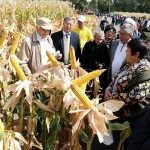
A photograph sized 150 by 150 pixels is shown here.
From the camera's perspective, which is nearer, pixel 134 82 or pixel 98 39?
pixel 134 82

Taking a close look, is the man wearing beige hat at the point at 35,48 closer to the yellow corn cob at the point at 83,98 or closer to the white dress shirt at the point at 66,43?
the white dress shirt at the point at 66,43

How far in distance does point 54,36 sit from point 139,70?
7.41ft

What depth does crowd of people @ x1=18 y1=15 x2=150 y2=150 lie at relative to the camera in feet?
9.82

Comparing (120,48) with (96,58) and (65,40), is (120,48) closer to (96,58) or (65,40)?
(96,58)

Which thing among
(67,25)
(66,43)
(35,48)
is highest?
(67,25)

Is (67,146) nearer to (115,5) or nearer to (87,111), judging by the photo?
(87,111)

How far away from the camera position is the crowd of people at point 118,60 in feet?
9.82

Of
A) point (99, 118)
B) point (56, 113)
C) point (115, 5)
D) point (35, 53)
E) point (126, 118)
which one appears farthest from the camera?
point (115, 5)

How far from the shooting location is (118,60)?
4.16 metres

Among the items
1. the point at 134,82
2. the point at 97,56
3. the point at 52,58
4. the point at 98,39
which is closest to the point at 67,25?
the point at 98,39

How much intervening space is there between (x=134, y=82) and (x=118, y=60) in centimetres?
119

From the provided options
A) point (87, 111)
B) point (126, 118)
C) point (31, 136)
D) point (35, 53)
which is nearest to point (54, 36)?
point (35, 53)

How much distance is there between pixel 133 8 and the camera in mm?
91312

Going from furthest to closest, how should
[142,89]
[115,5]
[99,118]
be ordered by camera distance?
1. [115,5]
2. [142,89]
3. [99,118]
